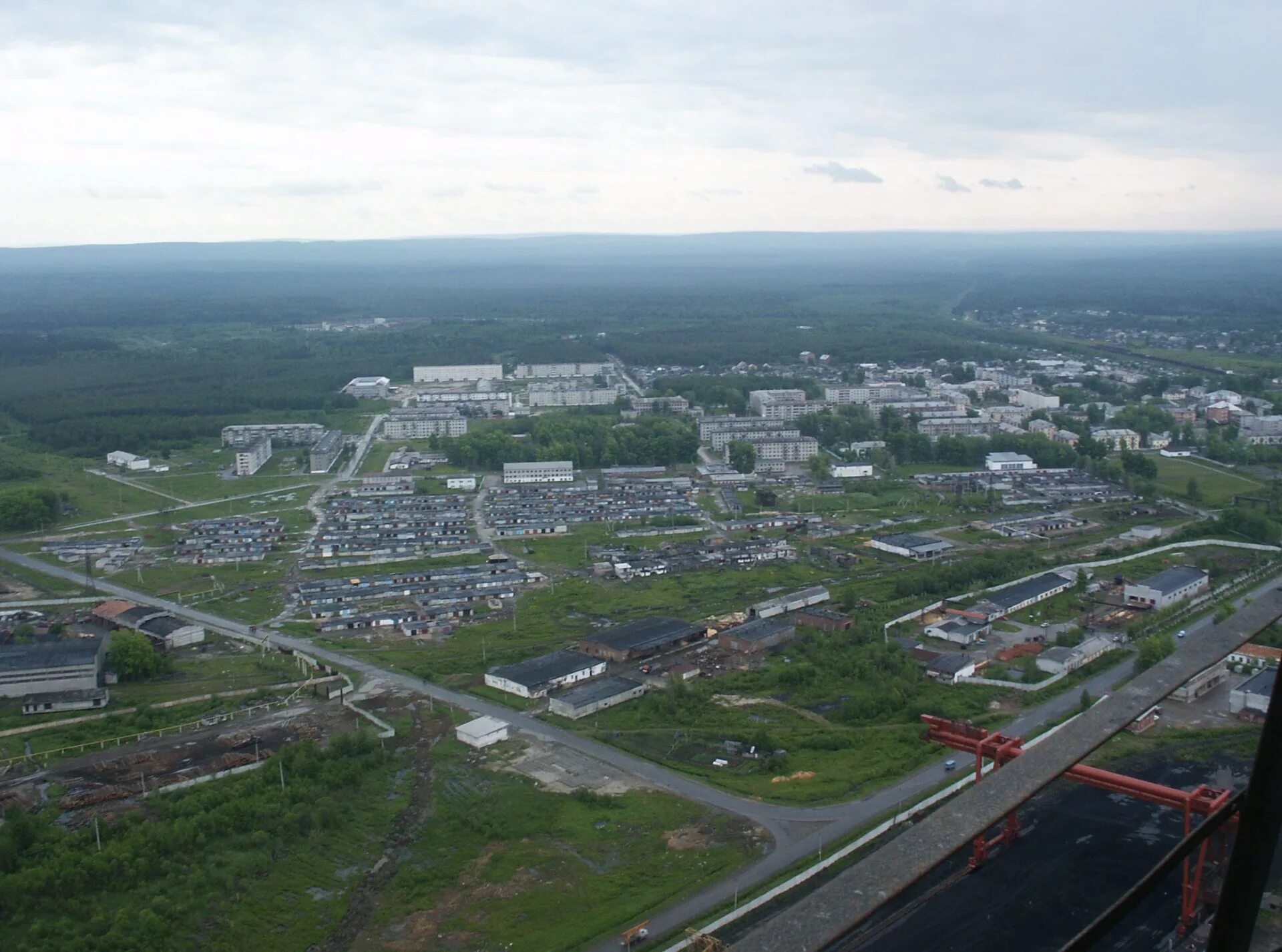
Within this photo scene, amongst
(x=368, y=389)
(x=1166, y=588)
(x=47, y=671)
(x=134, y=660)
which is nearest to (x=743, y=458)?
(x=1166, y=588)

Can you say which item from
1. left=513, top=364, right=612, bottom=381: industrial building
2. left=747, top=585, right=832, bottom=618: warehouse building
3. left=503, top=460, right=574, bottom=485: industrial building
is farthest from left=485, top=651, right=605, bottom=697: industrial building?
left=513, top=364, right=612, bottom=381: industrial building

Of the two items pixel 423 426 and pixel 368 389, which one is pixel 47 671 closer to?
pixel 423 426

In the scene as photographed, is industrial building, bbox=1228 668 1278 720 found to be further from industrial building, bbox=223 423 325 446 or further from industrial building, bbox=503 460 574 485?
industrial building, bbox=223 423 325 446

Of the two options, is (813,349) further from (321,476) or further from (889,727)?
(889,727)

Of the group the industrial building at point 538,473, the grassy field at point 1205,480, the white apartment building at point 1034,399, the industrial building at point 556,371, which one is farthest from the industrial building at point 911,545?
the industrial building at point 556,371

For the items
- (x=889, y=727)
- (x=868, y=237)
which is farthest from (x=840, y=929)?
(x=868, y=237)

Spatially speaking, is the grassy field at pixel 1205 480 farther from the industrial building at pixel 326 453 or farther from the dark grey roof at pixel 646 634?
the industrial building at pixel 326 453
